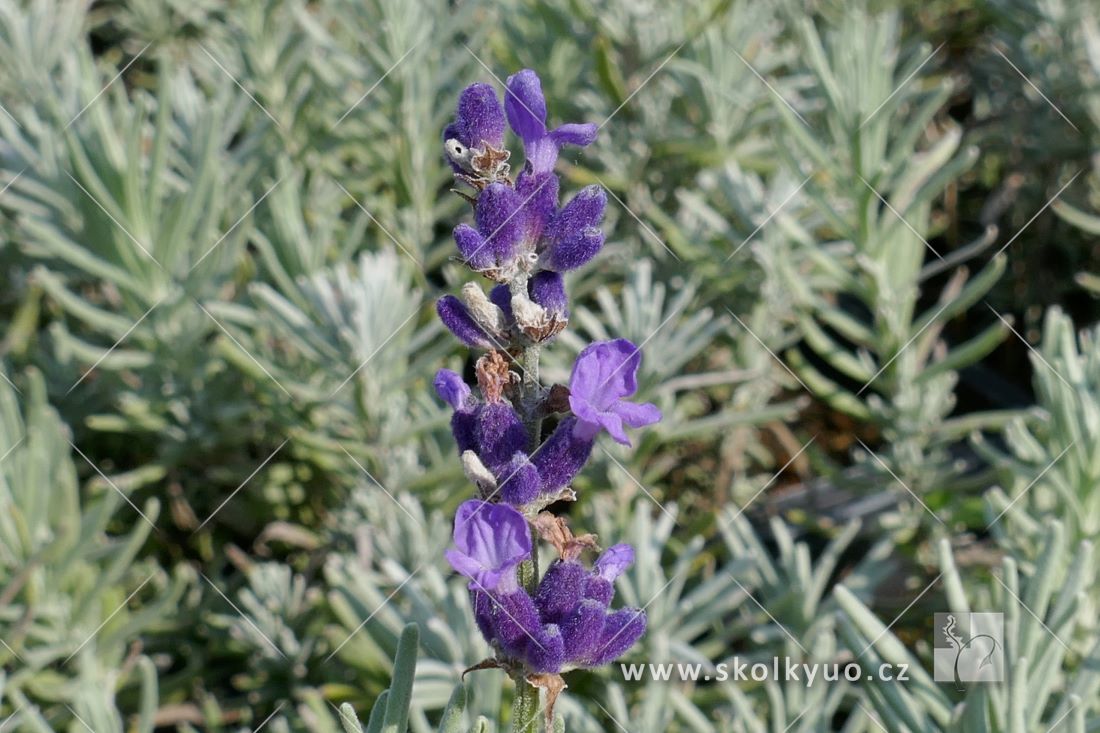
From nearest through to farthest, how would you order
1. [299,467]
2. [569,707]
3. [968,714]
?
[968,714]
[569,707]
[299,467]

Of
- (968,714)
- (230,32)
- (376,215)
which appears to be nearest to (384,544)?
(376,215)

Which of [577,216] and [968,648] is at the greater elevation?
[577,216]

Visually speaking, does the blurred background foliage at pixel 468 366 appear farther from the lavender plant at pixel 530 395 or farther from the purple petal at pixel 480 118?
→ the purple petal at pixel 480 118

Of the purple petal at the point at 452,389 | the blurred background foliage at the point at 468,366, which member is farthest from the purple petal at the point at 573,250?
the blurred background foliage at the point at 468,366

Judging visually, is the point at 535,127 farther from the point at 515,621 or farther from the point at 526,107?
the point at 515,621

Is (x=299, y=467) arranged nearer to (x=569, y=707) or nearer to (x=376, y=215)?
(x=376, y=215)

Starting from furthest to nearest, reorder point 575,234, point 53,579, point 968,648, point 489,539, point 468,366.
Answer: point 468,366 → point 53,579 → point 968,648 → point 575,234 → point 489,539

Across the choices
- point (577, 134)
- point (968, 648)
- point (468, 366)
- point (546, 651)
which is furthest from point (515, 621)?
point (468, 366)
